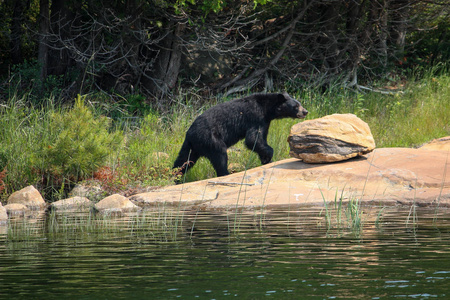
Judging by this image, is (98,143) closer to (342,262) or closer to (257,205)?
(257,205)

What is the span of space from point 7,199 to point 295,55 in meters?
10.5

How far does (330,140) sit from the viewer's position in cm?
930

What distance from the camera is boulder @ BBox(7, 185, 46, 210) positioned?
30.1 feet

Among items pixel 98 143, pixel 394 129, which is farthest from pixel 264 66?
pixel 98 143

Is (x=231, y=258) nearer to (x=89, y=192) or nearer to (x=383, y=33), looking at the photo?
(x=89, y=192)

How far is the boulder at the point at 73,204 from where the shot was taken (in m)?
9.02

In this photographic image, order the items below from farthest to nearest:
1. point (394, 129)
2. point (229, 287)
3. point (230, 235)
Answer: point (394, 129)
point (230, 235)
point (229, 287)

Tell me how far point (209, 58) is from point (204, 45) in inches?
96.9

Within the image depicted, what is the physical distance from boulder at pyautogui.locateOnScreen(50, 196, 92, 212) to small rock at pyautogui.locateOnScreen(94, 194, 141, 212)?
1.45 feet

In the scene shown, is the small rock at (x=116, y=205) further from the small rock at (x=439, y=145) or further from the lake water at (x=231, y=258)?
the small rock at (x=439, y=145)

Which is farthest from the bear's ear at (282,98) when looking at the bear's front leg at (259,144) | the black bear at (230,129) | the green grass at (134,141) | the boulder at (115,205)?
the boulder at (115,205)

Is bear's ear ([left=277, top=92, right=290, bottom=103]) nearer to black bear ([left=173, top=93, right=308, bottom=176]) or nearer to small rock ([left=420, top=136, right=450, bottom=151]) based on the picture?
black bear ([left=173, top=93, right=308, bottom=176])

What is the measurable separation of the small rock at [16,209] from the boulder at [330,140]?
165 inches

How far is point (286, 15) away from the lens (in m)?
17.3
